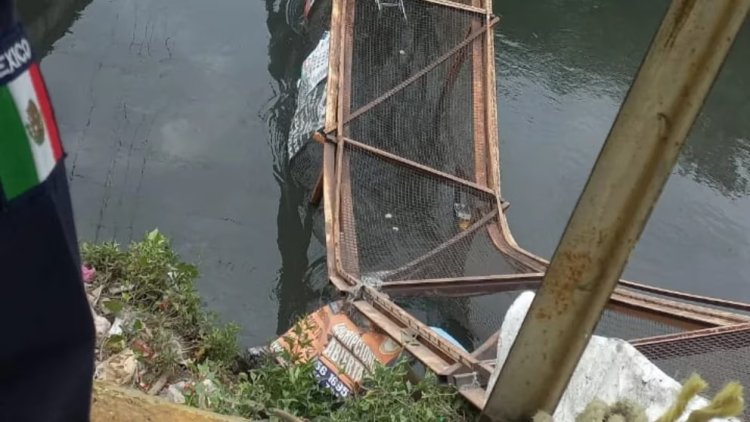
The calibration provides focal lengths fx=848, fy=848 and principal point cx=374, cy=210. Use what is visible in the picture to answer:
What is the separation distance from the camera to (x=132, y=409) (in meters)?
1.52

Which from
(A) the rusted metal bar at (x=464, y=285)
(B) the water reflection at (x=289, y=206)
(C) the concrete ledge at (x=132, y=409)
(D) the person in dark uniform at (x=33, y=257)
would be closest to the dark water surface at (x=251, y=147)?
(B) the water reflection at (x=289, y=206)

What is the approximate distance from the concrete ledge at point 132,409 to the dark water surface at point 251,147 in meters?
3.06

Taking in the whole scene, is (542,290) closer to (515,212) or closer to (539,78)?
(515,212)

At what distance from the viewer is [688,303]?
162 inches

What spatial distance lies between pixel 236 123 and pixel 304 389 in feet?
13.2

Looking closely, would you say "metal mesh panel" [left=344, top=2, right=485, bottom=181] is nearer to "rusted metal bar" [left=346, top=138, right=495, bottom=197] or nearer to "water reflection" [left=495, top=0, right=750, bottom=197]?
"rusted metal bar" [left=346, top=138, right=495, bottom=197]

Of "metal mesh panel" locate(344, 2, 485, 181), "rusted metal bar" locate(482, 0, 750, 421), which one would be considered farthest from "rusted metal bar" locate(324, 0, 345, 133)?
"rusted metal bar" locate(482, 0, 750, 421)

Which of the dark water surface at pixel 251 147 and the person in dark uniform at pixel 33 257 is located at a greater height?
the person in dark uniform at pixel 33 257

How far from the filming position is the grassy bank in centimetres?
275

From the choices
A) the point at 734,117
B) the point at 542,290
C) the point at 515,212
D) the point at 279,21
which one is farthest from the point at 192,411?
the point at 734,117

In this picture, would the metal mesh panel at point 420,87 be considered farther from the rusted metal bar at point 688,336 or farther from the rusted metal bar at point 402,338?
the rusted metal bar at point 688,336

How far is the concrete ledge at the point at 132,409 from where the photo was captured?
151 centimetres

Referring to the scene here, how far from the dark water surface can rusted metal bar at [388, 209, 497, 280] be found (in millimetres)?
404

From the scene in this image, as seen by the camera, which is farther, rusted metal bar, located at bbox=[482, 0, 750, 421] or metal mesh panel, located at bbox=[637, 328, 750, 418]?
metal mesh panel, located at bbox=[637, 328, 750, 418]
